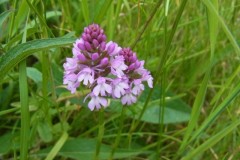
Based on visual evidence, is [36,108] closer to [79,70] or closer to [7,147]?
[7,147]

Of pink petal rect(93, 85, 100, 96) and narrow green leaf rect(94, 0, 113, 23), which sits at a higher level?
narrow green leaf rect(94, 0, 113, 23)

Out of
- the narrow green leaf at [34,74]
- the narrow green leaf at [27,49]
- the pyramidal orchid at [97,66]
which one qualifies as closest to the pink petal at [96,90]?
the pyramidal orchid at [97,66]

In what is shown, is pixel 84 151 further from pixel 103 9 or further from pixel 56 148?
pixel 103 9

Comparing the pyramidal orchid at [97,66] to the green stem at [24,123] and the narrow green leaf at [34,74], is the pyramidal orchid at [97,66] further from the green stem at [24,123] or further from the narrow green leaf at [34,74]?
the narrow green leaf at [34,74]

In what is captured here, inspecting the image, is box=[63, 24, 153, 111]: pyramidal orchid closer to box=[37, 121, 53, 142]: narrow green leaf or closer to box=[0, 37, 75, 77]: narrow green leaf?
box=[0, 37, 75, 77]: narrow green leaf

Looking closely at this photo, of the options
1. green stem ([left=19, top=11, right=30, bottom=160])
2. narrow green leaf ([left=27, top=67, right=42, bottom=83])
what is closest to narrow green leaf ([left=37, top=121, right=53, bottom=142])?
narrow green leaf ([left=27, top=67, right=42, bottom=83])

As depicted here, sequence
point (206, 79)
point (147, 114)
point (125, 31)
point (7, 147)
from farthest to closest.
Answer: point (125, 31) → point (147, 114) → point (7, 147) → point (206, 79)

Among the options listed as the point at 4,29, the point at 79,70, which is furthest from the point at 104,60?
the point at 4,29
